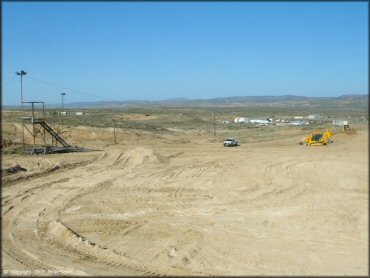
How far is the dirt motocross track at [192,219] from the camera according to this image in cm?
1377

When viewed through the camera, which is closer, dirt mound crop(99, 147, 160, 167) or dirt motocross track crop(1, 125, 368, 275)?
dirt motocross track crop(1, 125, 368, 275)

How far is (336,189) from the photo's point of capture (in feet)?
66.9

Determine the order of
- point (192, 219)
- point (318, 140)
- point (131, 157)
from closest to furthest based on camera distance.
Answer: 1. point (192, 219)
2. point (131, 157)
3. point (318, 140)

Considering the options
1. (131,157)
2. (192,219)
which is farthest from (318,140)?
(192,219)

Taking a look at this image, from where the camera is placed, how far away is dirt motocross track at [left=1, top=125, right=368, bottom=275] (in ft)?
45.2

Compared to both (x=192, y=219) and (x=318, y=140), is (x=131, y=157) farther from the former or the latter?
(x=318, y=140)

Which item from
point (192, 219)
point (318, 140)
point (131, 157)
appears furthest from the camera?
point (318, 140)

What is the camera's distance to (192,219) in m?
18.4

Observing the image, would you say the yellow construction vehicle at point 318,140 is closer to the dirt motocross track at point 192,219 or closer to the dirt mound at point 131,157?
the dirt motocross track at point 192,219

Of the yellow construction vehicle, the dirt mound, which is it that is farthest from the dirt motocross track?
the yellow construction vehicle

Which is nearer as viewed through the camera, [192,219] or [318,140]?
[192,219]

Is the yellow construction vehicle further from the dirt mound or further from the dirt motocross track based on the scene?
the dirt mound

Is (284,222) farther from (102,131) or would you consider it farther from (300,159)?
(102,131)

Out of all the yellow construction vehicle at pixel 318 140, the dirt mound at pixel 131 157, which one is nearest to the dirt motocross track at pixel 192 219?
the dirt mound at pixel 131 157
